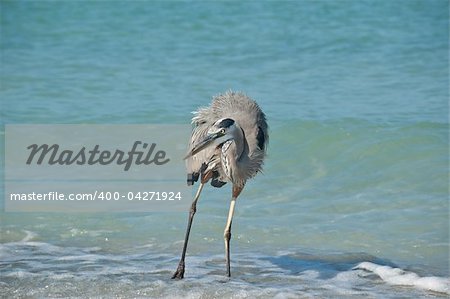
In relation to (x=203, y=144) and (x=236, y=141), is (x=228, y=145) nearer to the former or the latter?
(x=236, y=141)

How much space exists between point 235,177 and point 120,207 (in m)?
2.18

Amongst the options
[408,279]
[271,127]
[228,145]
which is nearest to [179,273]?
[228,145]

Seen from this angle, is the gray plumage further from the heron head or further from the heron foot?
the heron foot

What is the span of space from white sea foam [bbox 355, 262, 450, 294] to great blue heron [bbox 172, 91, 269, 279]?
41.3 inches

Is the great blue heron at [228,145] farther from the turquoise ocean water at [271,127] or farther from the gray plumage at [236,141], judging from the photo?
the turquoise ocean water at [271,127]

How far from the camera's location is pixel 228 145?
6.31 metres

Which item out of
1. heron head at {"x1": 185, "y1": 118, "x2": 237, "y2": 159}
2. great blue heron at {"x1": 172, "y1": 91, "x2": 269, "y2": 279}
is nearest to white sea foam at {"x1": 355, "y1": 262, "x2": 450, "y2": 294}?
great blue heron at {"x1": 172, "y1": 91, "x2": 269, "y2": 279}

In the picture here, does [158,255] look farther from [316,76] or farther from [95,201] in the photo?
[316,76]

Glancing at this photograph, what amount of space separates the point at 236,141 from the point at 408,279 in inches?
58.3

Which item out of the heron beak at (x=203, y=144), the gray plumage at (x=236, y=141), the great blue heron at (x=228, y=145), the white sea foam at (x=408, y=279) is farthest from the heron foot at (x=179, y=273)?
the white sea foam at (x=408, y=279)

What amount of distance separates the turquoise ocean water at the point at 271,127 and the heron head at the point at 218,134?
0.90 metres

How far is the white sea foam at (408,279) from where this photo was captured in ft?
20.5

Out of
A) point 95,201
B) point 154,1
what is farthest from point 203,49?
point 95,201

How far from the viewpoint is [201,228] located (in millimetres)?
7688
